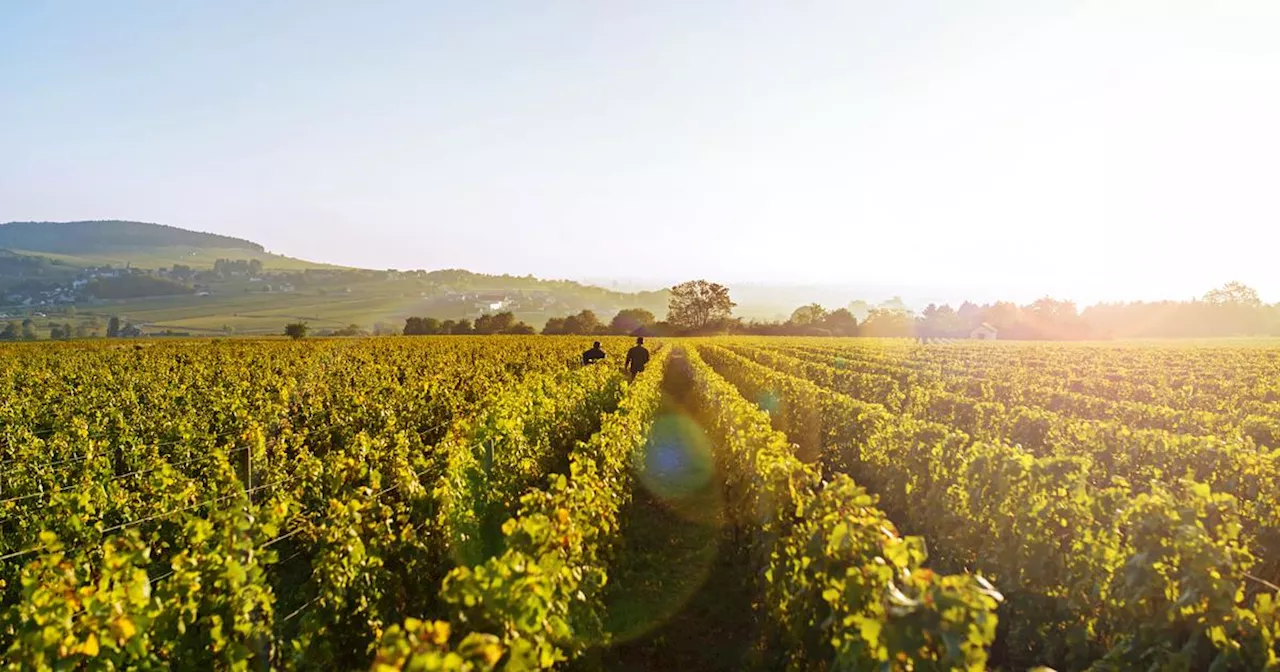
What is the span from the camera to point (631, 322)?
91625 millimetres

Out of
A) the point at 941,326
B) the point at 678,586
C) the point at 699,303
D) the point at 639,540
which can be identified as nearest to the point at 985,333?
the point at 941,326

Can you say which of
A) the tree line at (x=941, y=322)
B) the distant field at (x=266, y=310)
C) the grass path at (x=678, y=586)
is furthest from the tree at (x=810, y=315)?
the grass path at (x=678, y=586)

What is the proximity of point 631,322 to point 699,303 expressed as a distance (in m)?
10.7

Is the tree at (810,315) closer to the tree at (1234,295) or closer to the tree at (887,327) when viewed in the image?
the tree at (887,327)

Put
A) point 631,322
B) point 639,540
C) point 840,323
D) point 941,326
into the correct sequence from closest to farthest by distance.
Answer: point 639,540
point 631,322
point 840,323
point 941,326

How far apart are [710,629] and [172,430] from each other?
1041 cm

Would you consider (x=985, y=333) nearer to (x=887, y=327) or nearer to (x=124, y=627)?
(x=887, y=327)

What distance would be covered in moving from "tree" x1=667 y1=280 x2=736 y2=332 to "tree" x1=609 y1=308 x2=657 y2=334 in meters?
3.45

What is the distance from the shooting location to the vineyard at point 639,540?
3477mm

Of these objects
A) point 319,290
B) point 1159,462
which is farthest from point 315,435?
point 319,290

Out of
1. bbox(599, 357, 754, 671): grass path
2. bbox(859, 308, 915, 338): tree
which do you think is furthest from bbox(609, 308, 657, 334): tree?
bbox(599, 357, 754, 671): grass path

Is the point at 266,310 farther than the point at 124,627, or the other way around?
the point at 266,310

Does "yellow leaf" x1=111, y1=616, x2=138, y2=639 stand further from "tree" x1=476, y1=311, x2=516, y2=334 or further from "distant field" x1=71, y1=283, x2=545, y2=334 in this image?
"distant field" x1=71, y1=283, x2=545, y2=334

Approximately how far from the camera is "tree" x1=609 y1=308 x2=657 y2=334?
284 ft
